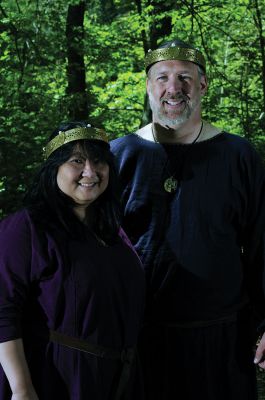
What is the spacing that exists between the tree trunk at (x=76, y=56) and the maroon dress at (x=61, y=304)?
23.3 feet

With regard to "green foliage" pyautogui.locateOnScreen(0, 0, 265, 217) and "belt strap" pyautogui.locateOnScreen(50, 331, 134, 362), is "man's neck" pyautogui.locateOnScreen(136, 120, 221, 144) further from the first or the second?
"green foliage" pyautogui.locateOnScreen(0, 0, 265, 217)

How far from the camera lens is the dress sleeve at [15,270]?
6.81 feet

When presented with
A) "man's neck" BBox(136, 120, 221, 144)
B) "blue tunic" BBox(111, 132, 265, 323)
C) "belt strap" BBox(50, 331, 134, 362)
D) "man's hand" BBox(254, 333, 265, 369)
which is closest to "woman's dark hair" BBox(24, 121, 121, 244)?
"belt strap" BBox(50, 331, 134, 362)

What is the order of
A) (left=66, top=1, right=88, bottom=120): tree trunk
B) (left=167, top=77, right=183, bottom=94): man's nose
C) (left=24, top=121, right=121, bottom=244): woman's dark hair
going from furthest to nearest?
(left=66, top=1, right=88, bottom=120): tree trunk
(left=167, top=77, right=183, bottom=94): man's nose
(left=24, top=121, right=121, bottom=244): woman's dark hair

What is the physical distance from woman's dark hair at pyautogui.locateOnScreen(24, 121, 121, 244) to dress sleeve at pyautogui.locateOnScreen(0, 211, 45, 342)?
0.32ft

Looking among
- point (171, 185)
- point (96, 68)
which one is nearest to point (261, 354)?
point (171, 185)

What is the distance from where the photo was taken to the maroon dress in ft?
6.86

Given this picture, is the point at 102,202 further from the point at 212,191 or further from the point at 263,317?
the point at 263,317

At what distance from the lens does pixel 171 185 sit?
9.33 feet

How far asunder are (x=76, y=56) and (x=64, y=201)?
307 inches

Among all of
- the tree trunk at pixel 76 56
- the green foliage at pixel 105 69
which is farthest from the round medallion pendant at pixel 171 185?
the tree trunk at pixel 76 56

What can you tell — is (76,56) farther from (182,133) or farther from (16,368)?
(16,368)

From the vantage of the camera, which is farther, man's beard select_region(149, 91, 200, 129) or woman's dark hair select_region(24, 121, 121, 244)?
man's beard select_region(149, 91, 200, 129)

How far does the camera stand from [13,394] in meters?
2.09
